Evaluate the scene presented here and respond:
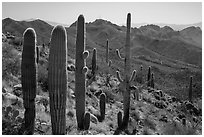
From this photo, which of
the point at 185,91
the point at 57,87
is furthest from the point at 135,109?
the point at 185,91

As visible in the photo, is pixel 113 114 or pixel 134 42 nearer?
pixel 113 114

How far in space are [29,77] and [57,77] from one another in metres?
0.96

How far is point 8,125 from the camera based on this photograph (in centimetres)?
678

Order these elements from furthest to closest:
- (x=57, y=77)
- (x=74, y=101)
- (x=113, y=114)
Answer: (x=113, y=114) → (x=74, y=101) → (x=57, y=77)

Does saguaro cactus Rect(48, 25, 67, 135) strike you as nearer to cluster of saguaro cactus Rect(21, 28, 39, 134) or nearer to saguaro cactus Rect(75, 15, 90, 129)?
cluster of saguaro cactus Rect(21, 28, 39, 134)

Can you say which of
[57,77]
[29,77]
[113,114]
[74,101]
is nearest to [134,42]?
[113,114]

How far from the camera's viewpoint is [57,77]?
6.38m

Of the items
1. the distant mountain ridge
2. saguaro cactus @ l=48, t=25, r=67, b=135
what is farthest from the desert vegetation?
the distant mountain ridge

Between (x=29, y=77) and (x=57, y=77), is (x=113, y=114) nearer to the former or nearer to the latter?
(x=29, y=77)

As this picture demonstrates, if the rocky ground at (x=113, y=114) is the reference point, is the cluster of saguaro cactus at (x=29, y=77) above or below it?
above

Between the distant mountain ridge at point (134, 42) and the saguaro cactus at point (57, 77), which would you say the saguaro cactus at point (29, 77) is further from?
the distant mountain ridge at point (134, 42)

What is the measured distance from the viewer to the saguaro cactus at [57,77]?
20.9 feet

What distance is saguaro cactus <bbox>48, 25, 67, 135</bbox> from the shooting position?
20.9 feet

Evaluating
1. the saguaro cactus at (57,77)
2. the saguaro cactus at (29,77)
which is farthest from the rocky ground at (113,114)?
the saguaro cactus at (57,77)
